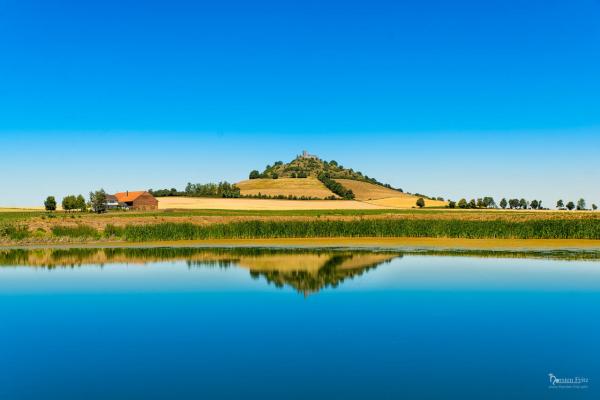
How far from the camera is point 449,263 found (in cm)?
3475

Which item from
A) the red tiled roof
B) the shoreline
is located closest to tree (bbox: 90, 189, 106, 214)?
the red tiled roof

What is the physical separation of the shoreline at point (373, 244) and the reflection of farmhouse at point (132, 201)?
181ft

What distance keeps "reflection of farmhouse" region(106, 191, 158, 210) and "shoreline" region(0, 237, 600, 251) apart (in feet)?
181

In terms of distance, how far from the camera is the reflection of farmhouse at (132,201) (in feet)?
360

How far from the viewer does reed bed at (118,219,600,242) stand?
5216 cm

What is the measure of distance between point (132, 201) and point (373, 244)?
77.9 meters

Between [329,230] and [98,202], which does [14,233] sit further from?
[98,202]

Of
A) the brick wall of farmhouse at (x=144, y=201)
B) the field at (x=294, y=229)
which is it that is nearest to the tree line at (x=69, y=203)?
the brick wall of farmhouse at (x=144, y=201)

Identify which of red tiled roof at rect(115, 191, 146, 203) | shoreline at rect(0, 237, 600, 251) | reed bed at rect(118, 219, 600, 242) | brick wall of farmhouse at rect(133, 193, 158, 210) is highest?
red tiled roof at rect(115, 191, 146, 203)

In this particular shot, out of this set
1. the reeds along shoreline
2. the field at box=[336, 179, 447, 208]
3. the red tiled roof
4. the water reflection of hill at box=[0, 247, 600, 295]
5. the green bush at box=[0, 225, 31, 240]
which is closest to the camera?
the water reflection of hill at box=[0, 247, 600, 295]

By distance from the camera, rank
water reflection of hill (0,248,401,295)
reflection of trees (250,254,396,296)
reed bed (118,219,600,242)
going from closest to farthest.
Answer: reflection of trees (250,254,396,296) → water reflection of hill (0,248,401,295) → reed bed (118,219,600,242)

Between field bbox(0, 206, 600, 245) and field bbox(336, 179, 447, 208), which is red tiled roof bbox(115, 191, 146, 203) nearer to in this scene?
field bbox(336, 179, 447, 208)

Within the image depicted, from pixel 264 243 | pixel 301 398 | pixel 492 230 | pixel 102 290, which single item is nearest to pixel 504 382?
pixel 301 398

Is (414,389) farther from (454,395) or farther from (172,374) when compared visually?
(172,374)
